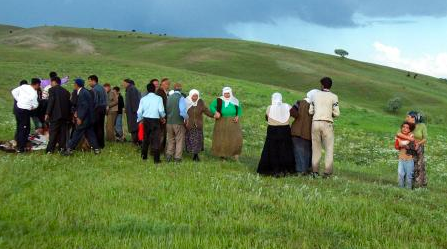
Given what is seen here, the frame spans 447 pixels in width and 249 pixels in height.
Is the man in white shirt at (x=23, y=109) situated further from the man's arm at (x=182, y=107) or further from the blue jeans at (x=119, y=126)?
the man's arm at (x=182, y=107)

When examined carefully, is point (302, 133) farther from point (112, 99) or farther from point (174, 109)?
point (112, 99)

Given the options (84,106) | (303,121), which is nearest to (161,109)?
(84,106)

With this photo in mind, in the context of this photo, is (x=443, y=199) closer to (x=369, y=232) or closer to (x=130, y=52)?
(x=369, y=232)

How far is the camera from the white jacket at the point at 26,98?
55.7 feet

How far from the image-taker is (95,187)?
1105 cm

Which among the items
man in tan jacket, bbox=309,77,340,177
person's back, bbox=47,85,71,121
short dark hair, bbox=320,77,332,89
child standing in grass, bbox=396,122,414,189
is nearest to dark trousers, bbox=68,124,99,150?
person's back, bbox=47,85,71,121

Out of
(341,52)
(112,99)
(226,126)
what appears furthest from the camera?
(341,52)

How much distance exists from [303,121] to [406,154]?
3.20 m

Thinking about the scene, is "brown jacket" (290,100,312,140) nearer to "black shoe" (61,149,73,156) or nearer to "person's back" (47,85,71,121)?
"black shoe" (61,149,73,156)

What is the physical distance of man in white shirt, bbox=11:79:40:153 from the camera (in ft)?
55.6

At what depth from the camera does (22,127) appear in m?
17.0

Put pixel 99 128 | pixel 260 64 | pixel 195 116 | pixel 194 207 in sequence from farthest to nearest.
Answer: pixel 260 64
pixel 99 128
pixel 195 116
pixel 194 207

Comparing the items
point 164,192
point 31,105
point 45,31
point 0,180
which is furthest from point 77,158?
point 45,31

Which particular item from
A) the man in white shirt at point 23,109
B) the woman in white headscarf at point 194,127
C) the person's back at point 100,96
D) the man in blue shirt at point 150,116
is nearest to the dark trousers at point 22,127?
the man in white shirt at point 23,109
